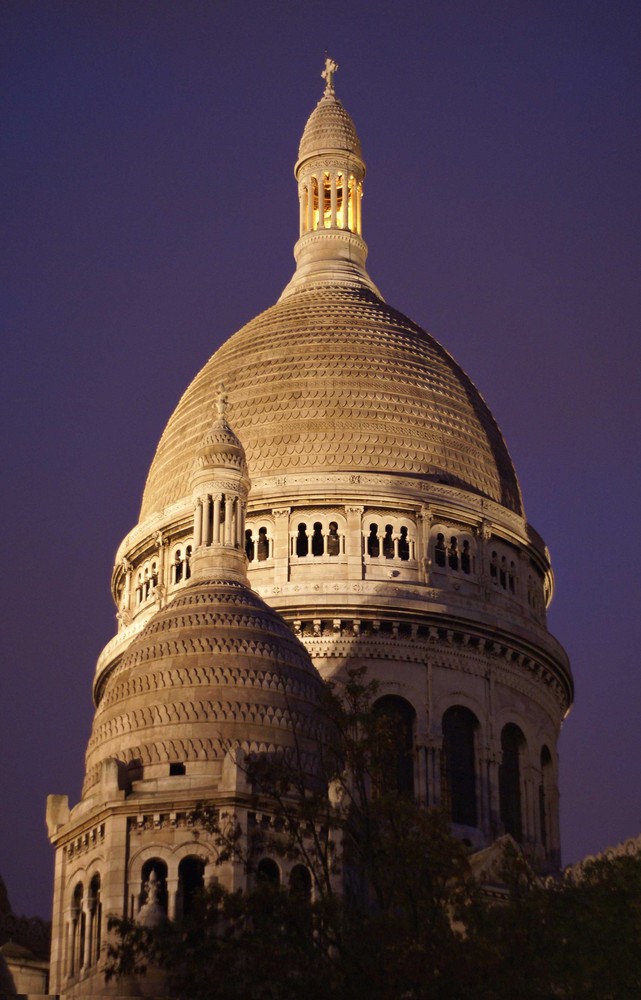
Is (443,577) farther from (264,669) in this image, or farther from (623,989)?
(623,989)

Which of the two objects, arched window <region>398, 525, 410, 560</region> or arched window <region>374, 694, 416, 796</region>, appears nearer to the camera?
arched window <region>374, 694, 416, 796</region>

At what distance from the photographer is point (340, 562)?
220ft

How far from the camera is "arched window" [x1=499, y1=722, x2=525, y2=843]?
221ft

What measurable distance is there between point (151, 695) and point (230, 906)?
1410 cm

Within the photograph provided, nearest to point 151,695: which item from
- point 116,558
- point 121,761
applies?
point 121,761

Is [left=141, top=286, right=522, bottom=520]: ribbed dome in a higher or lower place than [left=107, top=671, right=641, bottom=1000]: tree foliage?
higher

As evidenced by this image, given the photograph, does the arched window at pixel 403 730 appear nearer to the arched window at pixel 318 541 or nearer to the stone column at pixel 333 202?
the arched window at pixel 318 541

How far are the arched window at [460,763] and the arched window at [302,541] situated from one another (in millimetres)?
6059

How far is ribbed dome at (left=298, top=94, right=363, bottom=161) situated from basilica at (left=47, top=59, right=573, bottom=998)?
0.33 metres

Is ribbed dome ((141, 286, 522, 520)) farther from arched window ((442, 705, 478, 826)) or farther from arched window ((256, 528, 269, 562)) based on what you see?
arched window ((442, 705, 478, 826))

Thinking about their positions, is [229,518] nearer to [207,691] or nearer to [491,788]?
[207,691]

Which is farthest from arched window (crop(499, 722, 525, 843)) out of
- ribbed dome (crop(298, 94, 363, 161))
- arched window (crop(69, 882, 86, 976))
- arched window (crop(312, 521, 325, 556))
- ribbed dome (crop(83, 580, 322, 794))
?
ribbed dome (crop(298, 94, 363, 161))

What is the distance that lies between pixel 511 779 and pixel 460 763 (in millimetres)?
2526

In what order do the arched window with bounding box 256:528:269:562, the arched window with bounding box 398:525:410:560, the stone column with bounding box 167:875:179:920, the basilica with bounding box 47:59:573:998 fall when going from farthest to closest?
the arched window with bounding box 398:525:410:560 → the arched window with bounding box 256:528:269:562 → the basilica with bounding box 47:59:573:998 → the stone column with bounding box 167:875:179:920
